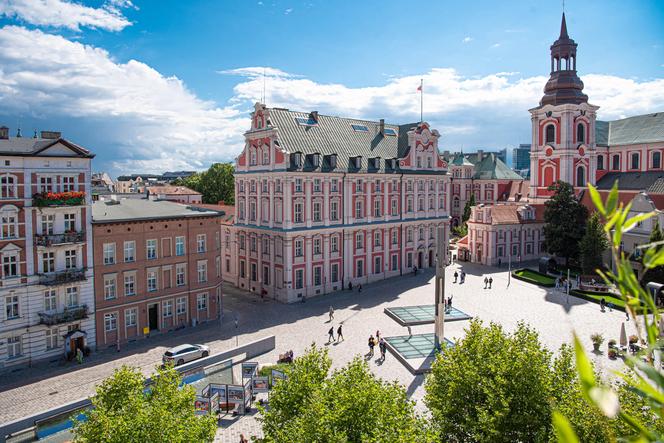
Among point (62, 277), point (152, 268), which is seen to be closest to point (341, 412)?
point (62, 277)

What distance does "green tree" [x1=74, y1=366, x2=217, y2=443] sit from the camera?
15.9 metres

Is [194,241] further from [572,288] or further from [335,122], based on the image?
[572,288]

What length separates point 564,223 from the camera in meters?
67.2

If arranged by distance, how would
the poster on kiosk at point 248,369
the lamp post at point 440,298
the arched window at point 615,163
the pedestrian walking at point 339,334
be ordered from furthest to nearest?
the arched window at point 615,163 → the pedestrian walking at point 339,334 → the lamp post at point 440,298 → the poster on kiosk at point 248,369

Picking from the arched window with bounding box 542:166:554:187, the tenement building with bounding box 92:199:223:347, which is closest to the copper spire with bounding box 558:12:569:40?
the arched window with bounding box 542:166:554:187

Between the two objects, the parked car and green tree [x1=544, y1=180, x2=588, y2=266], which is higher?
green tree [x1=544, y1=180, x2=588, y2=266]

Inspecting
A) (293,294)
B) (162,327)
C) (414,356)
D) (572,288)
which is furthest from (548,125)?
(162,327)

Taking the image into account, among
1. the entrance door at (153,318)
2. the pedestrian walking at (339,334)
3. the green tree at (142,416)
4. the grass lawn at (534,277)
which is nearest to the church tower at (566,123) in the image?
the grass lawn at (534,277)

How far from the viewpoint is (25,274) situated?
3497 cm

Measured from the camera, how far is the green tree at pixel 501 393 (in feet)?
57.0

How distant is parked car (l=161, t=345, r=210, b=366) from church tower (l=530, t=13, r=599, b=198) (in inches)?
2465

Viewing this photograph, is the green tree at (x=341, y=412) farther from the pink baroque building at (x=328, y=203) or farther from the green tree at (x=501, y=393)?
the pink baroque building at (x=328, y=203)

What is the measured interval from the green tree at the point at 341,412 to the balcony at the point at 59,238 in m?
24.4

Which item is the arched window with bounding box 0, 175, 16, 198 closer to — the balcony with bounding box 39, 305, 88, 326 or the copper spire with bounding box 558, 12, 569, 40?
the balcony with bounding box 39, 305, 88, 326
